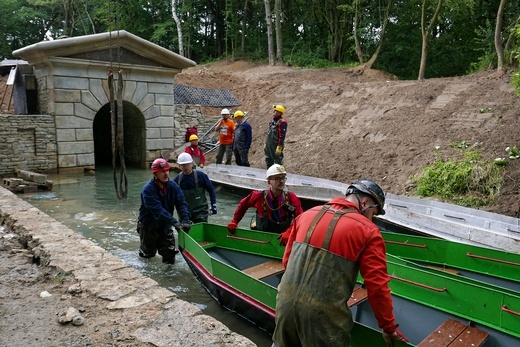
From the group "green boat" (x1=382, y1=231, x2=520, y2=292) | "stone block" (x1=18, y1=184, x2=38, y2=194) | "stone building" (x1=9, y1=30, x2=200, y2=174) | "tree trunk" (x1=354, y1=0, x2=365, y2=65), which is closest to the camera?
"green boat" (x1=382, y1=231, x2=520, y2=292)

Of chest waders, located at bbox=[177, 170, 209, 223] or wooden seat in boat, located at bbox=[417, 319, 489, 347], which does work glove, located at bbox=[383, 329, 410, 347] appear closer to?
wooden seat in boat, located at bbox=[417, 319, 489, 347]

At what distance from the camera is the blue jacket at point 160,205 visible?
5805 millimetres

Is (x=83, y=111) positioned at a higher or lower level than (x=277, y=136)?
higher

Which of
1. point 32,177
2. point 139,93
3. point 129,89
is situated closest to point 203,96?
point 139,93

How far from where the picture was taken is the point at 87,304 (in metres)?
3.84

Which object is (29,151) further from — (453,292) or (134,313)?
(453,292)

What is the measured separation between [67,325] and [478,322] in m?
3.61

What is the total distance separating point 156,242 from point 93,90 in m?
9.85

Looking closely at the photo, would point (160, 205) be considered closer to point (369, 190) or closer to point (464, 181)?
point (369, 190)

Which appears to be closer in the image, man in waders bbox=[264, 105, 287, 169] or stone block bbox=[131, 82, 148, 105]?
man in waders bbox=[264, 105, 287, 169]

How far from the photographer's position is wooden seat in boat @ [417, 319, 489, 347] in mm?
3672

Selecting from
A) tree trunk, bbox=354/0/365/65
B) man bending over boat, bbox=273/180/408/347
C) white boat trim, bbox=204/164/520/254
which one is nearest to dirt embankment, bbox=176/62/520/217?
white boat trim, bbox=204/164/520/254

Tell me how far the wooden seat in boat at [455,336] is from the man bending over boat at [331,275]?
45.3 inches

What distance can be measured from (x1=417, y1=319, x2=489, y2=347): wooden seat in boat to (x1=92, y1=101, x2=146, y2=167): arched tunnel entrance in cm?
1380
